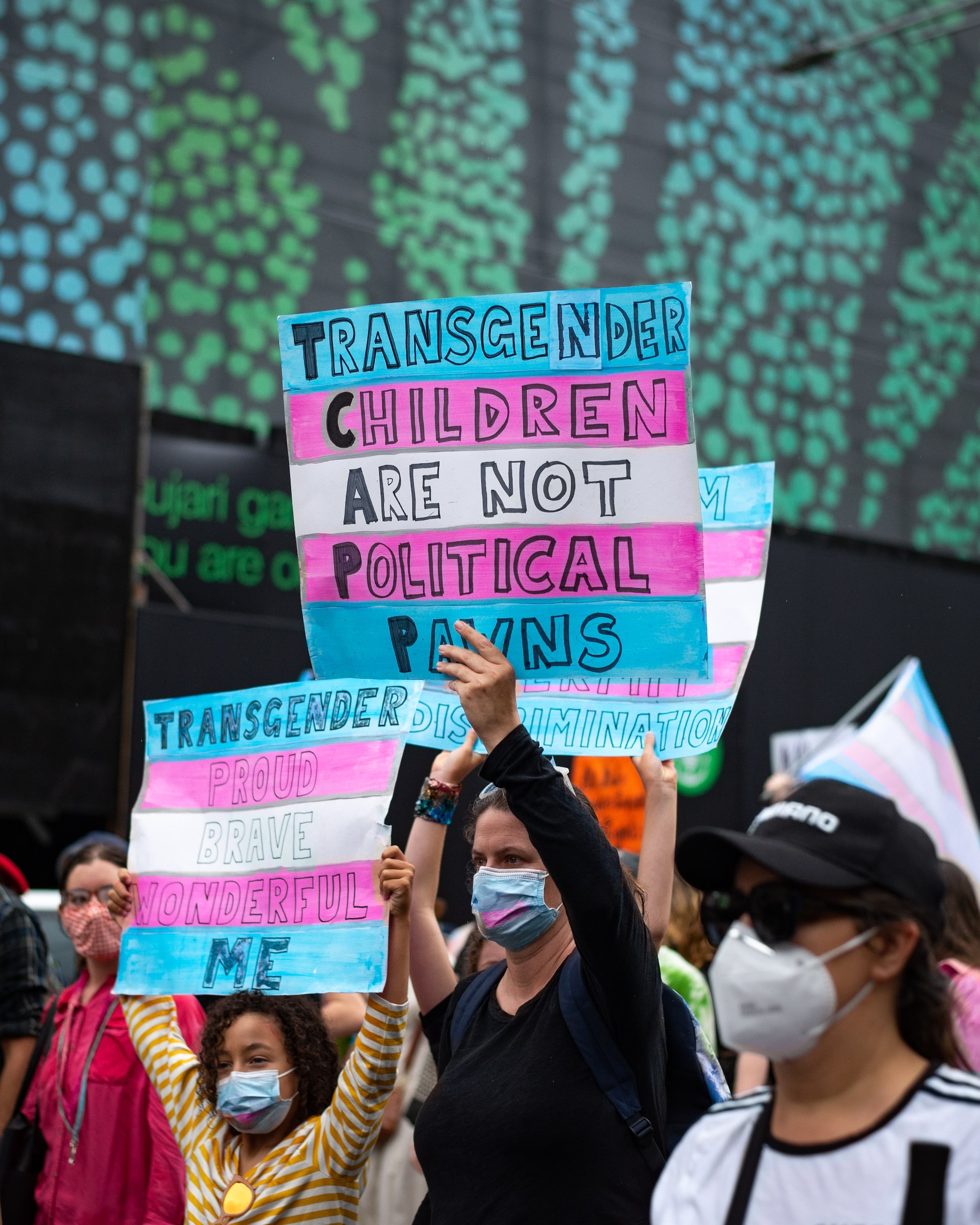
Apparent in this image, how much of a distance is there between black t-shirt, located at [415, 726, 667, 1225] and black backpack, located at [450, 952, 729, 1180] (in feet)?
0.05

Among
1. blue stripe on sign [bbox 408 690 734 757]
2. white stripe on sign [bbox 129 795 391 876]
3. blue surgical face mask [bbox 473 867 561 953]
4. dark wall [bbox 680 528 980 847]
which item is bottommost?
blue surgical face mask [bbox 473 867 561 953]

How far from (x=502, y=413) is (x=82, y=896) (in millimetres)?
2220

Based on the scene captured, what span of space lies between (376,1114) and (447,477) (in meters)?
1.28

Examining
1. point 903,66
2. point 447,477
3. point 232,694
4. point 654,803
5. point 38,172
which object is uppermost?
point 903,66

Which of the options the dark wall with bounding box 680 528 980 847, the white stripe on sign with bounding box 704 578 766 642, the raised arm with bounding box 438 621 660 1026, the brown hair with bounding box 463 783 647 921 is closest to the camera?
the raised arm with bounding box 438 621 660 1026

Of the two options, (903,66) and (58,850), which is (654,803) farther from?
(903,66)

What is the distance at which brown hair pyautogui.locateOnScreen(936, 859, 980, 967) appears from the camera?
11.8 ft

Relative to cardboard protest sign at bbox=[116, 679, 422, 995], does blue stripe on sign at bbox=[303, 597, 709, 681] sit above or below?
above

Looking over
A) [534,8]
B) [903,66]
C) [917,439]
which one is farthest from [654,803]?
[903,66]

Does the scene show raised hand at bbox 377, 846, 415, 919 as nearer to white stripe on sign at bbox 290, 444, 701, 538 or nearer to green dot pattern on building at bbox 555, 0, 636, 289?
white stripe on sign at bbox 290, 444, 701, 538

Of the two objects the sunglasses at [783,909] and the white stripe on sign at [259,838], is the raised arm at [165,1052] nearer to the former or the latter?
the white stripe on sign at [259,838]

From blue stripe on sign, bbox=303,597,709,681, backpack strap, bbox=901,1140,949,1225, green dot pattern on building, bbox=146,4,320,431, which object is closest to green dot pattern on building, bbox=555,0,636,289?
green dot pattern on building, bbox=146,4,320,431

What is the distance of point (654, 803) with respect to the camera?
11.4ft

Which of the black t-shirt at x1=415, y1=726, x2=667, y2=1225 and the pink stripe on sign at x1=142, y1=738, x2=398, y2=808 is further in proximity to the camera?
the pink stripe on sign at x1=142, y1=738, x2=398, y2=808
